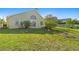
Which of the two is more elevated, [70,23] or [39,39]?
[70,23]

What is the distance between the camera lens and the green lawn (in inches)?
90.9

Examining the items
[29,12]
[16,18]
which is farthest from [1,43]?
[29,12]

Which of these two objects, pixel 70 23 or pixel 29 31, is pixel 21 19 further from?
pixel 70 23

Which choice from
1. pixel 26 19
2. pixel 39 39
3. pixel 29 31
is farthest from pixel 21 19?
pixel 39 39

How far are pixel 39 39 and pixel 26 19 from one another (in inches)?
11.9

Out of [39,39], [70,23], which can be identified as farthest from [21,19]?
[70,23]

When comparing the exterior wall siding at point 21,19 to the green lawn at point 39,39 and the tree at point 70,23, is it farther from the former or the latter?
the tree at point 70,23

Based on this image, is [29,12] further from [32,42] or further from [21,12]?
[32,42]

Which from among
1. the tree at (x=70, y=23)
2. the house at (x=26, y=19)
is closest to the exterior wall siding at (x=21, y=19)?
the house at (x=26, y=19)

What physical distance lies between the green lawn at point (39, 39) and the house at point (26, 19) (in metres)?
0.06

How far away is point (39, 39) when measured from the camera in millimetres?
2332

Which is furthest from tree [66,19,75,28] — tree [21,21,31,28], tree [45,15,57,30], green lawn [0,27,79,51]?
tree [21,21,31,28]

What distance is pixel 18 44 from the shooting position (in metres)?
2.31
